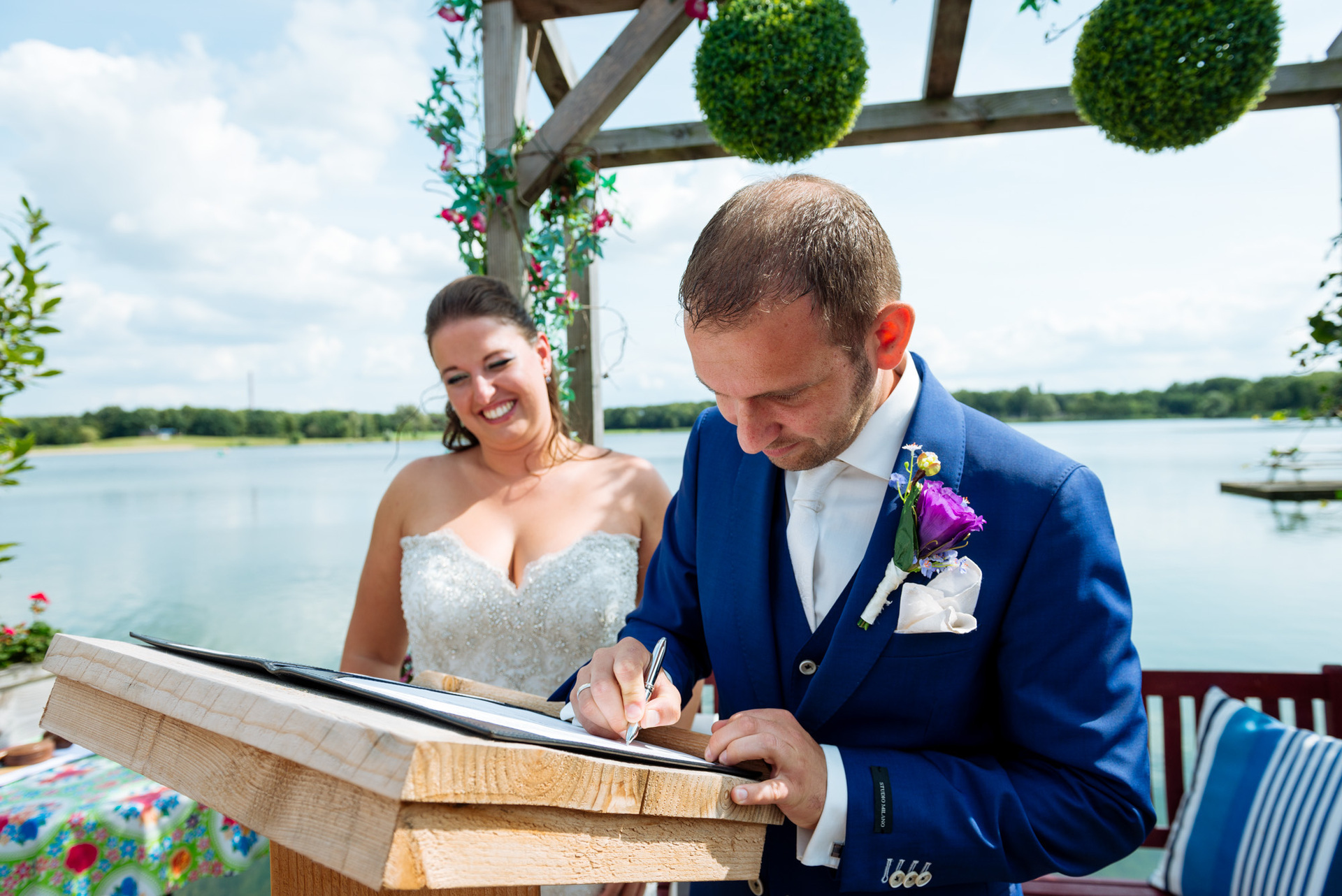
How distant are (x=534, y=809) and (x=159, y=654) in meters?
0.59

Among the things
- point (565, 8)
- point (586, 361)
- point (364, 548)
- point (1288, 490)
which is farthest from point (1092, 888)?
point (364, 548)

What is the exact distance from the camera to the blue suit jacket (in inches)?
46.9

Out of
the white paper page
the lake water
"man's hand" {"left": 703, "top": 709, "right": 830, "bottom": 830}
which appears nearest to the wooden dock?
the lake water

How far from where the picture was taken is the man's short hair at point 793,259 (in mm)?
1192

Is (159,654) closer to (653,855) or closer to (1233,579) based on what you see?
(653,855)

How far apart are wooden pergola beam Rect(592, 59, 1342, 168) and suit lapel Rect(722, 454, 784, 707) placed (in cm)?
237

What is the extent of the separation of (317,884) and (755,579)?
856mm

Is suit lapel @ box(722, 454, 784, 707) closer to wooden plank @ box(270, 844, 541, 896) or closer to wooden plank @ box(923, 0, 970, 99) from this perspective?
wooden plank @ box(270, 844, 541, 896)

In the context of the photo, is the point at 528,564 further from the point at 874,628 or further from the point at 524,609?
the point at 874,628

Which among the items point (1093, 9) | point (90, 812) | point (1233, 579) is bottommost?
point (1233, 579)

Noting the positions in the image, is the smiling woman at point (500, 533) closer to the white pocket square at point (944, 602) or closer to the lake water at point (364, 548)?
the lake water at point (364, 548)

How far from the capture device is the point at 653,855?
912mm

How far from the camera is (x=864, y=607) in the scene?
1335 millimetres

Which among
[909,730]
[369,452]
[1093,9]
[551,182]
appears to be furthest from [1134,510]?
[369,452]
